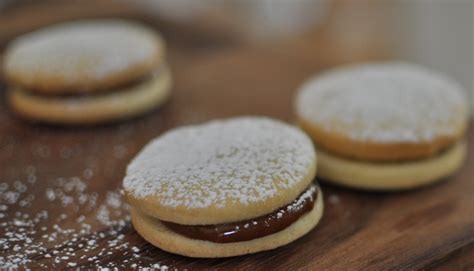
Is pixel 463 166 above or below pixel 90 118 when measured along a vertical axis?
below

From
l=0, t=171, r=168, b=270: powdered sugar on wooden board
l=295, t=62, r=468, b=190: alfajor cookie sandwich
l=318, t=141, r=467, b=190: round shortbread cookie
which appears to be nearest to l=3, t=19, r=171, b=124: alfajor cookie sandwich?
l=0, t=171, r=168, b=270: powdered sugar on wooden board

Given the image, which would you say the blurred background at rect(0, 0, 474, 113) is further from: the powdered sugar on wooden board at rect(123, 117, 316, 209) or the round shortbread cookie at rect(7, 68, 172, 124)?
the powdered sugar on wooden board at rect(123, 117, 316, 209)

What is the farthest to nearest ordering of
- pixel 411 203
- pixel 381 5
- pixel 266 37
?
pixel 381 5 < pixel 266 37 < pixel 411 203

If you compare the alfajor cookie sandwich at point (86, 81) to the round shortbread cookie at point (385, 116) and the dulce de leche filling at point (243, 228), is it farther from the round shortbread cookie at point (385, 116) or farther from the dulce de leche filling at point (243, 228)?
the dulce de leche filling at point (243, 228)

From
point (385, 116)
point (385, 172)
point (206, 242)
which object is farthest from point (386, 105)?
point (206, 242)

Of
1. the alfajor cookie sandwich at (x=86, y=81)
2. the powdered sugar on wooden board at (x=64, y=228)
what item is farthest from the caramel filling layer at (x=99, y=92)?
the powdered sugar on wooden board at (x=64, y=228)

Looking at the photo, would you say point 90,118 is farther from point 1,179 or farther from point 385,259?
point 385,259

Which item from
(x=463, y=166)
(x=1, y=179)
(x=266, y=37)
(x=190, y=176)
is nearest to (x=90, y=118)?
(x=1, y=179)
